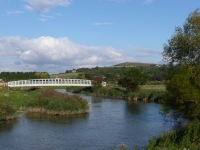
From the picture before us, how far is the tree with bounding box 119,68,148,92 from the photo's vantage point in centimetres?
7009

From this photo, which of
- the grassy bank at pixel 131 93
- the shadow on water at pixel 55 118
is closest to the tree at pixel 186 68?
the shadow on water at pixel 55 118

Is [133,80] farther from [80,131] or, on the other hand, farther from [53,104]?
[80,131]

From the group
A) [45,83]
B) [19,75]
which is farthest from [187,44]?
[19,75]

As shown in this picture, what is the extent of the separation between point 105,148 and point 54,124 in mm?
10596

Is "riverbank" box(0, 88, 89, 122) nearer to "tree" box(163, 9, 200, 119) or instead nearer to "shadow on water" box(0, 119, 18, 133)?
A: "shadow on water" box(0, 119, 18, 133)

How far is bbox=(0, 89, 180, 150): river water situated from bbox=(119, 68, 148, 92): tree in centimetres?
3066

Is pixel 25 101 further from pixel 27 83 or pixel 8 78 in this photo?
pixel 8 78

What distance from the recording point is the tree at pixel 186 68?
76.1 ft

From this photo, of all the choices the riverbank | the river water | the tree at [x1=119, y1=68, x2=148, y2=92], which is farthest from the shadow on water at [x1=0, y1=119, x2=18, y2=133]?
the tree at [x1=119, y1=68, x2=148, y2=92]

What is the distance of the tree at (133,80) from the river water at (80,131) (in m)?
30.7

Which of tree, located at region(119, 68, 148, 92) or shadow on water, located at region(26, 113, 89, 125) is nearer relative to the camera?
shadow on water, located at region(26, 113, 89, 125)

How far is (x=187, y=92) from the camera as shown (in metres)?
23.0

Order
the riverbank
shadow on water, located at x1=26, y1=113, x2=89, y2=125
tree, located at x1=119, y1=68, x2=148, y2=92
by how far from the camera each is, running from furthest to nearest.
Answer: tree, located at x1=119, y1=68, x2=148, y2=92, the riverbank, shadow on water, located at x1=26, y1=113, x2=89, y2=125

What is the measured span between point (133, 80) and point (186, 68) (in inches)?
1782
